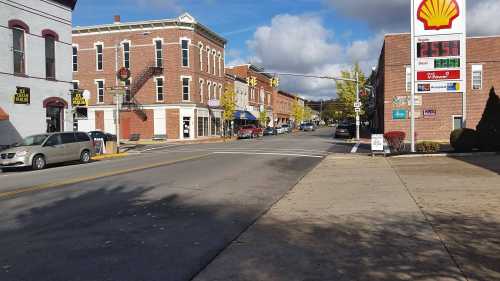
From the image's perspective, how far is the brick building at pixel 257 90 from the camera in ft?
252

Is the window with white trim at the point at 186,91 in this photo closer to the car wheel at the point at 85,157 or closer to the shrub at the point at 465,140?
the car wheel at the point at 85,157

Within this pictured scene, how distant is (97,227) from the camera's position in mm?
7836

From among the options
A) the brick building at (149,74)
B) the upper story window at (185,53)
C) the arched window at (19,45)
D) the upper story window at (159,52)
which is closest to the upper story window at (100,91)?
the brick building at (149,74)

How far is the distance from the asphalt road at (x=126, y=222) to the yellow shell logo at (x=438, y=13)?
509 inches

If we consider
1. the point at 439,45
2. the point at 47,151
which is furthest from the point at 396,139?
the point at 47,151

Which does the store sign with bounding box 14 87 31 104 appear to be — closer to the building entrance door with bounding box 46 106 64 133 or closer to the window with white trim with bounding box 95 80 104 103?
the building entrance door with bounding box 46 106 64 133

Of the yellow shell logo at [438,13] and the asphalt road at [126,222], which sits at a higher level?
the yellow shell logo at [438,13]

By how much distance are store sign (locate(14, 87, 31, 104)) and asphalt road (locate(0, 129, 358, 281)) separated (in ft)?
37.6

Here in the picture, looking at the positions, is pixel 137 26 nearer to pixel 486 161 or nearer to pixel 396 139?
pixel 396 139

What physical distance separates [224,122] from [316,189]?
50.8m

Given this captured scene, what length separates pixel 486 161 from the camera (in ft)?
58.6

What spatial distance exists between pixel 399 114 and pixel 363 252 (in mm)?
36137

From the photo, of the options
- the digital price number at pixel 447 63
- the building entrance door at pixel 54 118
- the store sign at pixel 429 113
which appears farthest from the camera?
the store sign at pixel 429 113

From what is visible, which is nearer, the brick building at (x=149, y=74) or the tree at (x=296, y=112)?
the brick building at (x=149, y=74)
